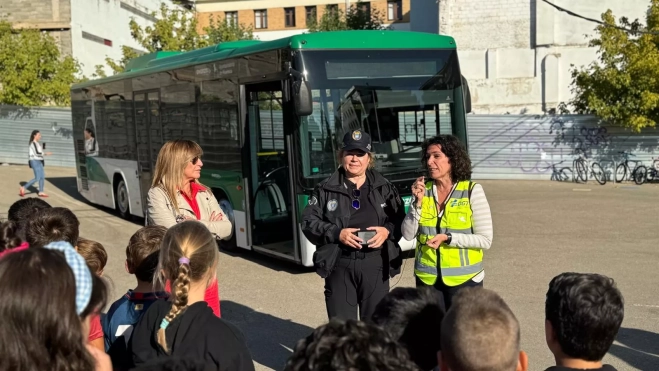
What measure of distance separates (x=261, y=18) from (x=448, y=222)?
5454cm

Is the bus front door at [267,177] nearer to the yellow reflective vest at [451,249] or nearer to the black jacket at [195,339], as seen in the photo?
the yellow reflective vest at [451,249]

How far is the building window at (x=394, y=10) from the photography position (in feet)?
181

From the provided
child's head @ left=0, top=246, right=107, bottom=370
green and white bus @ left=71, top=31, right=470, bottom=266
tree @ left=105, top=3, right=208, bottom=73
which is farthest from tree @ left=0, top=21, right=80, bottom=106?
child's head @ left=0, top=246, right=107, bottom=370

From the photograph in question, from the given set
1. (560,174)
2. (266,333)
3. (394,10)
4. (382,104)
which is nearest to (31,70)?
(560,174)

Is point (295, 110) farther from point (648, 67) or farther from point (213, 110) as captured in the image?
point (648, 67)

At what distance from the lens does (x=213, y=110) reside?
1143cm

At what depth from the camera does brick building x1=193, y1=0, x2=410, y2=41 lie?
182 ft

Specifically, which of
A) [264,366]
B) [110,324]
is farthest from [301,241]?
[110,324]

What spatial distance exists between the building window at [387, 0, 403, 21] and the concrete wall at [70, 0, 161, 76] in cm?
1958

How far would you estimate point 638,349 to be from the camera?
6.34 m

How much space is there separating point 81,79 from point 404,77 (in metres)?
25.4

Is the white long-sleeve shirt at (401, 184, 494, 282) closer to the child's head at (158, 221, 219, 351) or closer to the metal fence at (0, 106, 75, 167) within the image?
the child's head at (158, 221, 219, 351)

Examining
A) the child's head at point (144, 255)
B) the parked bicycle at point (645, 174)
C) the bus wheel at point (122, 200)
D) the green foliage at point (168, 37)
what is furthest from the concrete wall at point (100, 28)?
the child's head at point (144, 255)

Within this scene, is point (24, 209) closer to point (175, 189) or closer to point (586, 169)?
point (175, 189)
